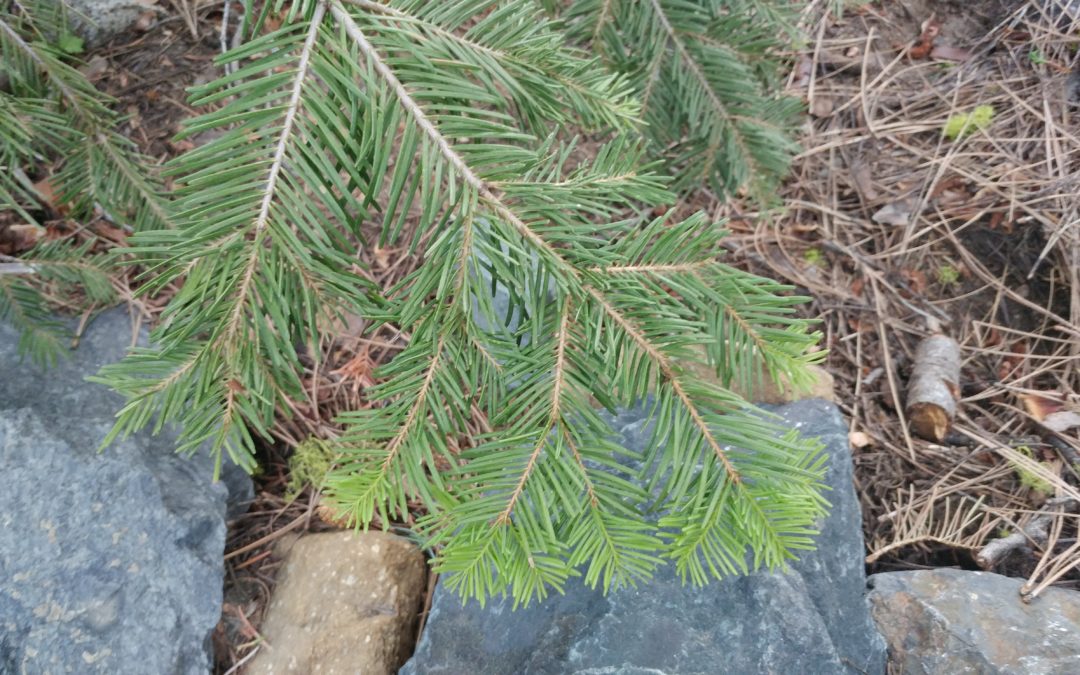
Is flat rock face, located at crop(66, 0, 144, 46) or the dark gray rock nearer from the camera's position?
the dark gray rock

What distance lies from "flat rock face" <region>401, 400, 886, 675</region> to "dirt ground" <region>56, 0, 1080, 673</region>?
0.78ft

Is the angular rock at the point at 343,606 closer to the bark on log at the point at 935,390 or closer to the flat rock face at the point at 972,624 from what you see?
the flat rock face at the point at 972,624

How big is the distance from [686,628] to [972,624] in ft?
2.01

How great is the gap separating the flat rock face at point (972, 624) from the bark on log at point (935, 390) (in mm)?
412

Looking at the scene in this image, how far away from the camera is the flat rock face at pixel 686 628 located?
1.46 m

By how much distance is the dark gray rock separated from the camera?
4.89ft

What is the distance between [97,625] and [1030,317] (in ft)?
8.44

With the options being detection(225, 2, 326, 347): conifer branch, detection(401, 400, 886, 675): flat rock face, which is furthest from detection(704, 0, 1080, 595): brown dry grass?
detection(225, 2, 326, 347): conifer branch

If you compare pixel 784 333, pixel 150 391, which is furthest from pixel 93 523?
pixel 784 333

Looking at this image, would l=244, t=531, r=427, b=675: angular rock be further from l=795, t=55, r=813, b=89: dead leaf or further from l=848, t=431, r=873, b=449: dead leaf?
l=795, t=55, r=813, b=89: dead leaf

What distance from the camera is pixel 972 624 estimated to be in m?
1.48

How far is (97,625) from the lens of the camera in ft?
4.97

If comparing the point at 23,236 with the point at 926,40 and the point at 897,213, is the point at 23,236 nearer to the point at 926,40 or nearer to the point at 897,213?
the point at 897,213

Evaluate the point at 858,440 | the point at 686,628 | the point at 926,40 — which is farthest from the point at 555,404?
the point at 926,40
